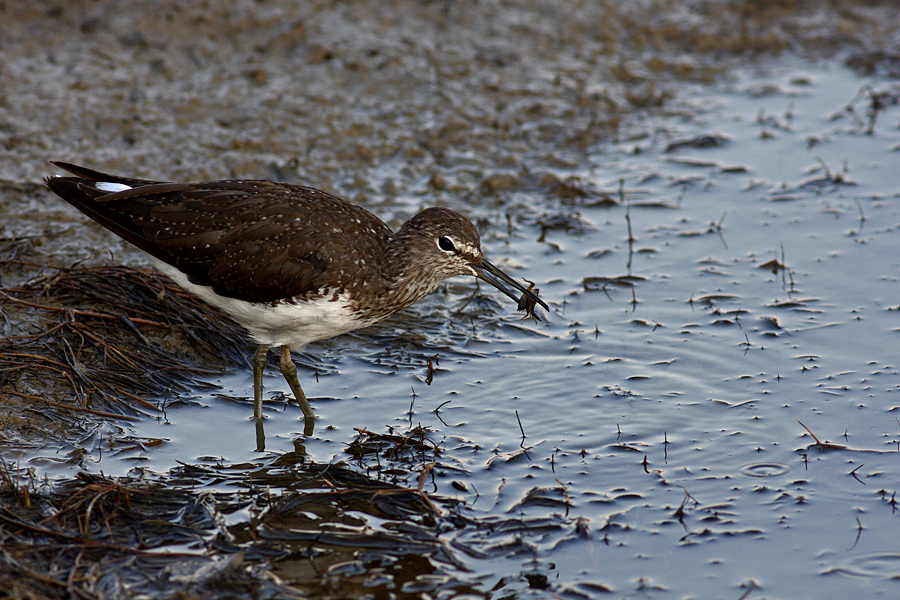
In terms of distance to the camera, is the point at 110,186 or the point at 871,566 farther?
the point at 110,186

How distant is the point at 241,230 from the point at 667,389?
132 inches

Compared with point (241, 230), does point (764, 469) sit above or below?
below

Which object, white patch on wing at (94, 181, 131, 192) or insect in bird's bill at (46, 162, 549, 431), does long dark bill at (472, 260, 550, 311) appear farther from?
white patch on wing at (94, 181, 131, 192)

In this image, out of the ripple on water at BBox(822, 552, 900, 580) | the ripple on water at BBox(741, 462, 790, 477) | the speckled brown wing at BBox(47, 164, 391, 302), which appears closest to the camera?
the ripple on water at BBox(822, 552, 900, 580)

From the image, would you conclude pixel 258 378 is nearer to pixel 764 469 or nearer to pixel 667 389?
pixel 667 389

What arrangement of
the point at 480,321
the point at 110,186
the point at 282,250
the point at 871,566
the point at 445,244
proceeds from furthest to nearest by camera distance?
the point at 480,321
the point at 110,186
the point at 445,244
the point at 282,250
the point at 871,566

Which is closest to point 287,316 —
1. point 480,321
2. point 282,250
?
point 282,250

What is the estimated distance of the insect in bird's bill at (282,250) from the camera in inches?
252

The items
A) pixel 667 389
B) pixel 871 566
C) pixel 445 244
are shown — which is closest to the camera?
pixel 871 566

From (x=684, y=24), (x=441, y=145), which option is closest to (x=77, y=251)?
(x=441, y=145)

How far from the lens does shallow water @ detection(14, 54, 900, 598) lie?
17.8 feet

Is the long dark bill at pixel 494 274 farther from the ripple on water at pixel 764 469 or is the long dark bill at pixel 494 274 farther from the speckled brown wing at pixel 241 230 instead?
the ripple on water at pixel 764 469

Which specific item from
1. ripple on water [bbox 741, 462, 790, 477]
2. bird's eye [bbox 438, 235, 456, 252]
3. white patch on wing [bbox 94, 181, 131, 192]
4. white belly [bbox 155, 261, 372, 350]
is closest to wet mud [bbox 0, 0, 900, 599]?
ripple on water [bbox 741, 462, 790, 477]

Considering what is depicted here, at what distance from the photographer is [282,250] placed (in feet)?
21.0
